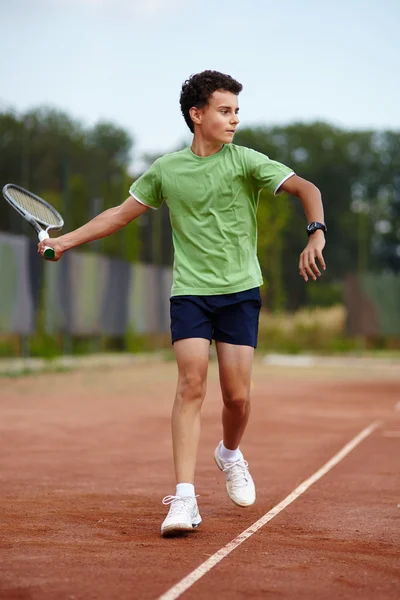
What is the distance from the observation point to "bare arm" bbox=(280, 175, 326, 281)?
4410mm

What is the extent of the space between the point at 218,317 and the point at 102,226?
65cm

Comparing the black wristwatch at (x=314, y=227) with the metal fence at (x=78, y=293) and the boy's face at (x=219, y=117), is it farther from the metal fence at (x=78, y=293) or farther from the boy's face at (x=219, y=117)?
the metal fence at (x=78, y=293)

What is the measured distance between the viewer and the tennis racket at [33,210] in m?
5.41

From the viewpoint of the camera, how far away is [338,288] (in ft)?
137

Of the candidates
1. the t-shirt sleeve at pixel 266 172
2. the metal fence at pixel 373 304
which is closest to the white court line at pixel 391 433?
the t-shirt sleeve at pixel 266 172

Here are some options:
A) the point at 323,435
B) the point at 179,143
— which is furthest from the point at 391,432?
the point at 179,143

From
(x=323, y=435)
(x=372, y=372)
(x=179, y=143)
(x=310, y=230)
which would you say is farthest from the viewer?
(x=179, y=143)

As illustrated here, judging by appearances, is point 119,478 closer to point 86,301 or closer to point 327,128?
point 86,301

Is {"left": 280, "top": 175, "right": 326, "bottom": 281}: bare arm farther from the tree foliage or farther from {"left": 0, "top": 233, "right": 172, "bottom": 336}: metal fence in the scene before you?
the tree foliage

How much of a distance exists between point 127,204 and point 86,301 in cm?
1746

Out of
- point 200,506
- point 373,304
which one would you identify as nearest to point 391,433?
point 200,506

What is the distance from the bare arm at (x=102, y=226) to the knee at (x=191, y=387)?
730 mm

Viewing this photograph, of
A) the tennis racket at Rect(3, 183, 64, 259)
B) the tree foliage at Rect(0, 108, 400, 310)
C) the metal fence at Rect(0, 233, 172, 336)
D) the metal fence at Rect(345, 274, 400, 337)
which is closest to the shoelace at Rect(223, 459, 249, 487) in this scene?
the tennis racket at Rect(3, 183, 64, 259)

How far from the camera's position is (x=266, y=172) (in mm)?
4715
